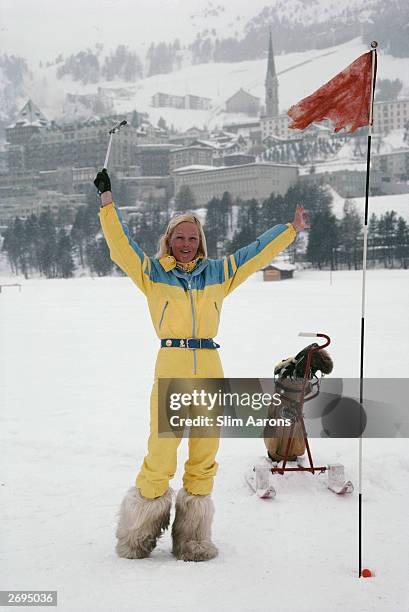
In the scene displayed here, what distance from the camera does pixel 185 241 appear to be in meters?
2.65

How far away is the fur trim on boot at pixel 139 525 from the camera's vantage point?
2.60 m

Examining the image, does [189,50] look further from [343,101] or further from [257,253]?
[257,253]

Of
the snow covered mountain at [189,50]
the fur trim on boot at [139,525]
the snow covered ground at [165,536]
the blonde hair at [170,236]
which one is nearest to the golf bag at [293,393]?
the snow covered ground at [165,536]

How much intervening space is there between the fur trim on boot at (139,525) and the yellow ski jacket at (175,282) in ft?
2.04

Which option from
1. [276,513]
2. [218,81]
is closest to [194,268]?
[276,513]

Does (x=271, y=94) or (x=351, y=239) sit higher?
(x=271, y=94)

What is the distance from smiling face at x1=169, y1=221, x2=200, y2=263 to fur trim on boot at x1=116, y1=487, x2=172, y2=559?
0.96 meters

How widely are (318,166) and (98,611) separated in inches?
3387

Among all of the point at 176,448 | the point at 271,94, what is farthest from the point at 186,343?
the point at 271,94

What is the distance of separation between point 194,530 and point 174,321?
833mm

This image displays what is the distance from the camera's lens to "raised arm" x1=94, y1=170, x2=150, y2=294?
8.21 feet

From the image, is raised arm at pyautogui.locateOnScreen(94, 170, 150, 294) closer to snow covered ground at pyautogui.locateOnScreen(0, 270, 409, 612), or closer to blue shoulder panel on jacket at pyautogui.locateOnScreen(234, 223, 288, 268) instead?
blue shoulder panel on jacket at pyautogui.locateOnScreen(234, 223, 288, 268)

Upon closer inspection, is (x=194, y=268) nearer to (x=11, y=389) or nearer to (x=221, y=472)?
(x=221, y=472)

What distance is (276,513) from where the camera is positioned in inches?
121
